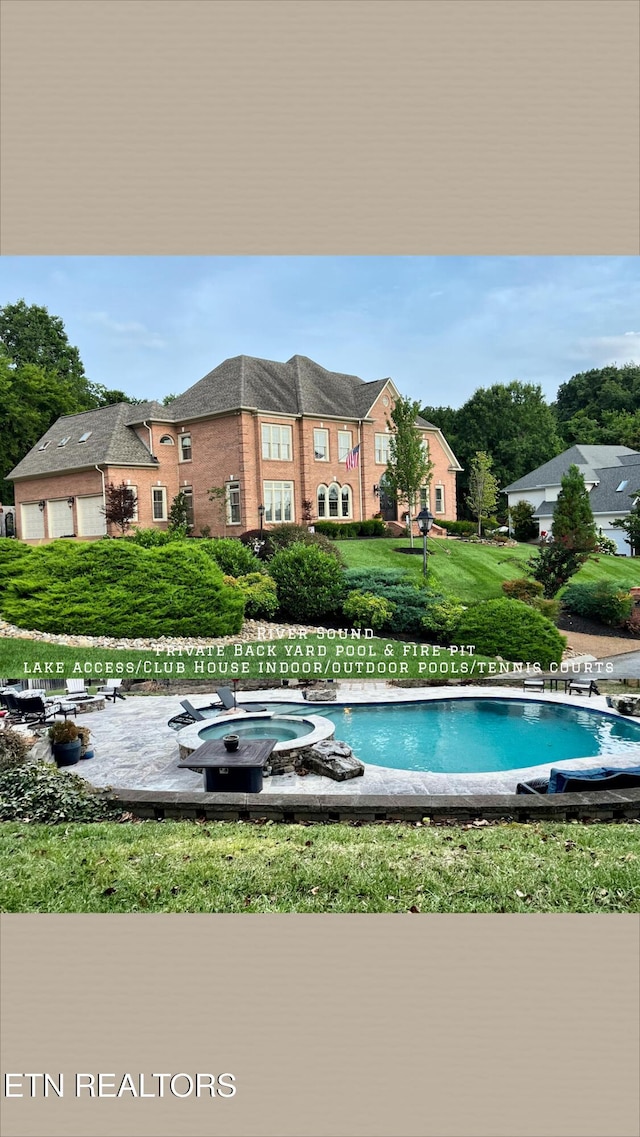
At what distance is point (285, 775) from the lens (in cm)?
791

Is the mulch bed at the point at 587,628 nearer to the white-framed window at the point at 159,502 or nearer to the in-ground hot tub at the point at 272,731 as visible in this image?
the in-ground hot tub at the point at 272,731

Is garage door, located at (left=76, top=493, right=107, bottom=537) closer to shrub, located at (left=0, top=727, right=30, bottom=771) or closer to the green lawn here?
shrub, located at (left=0, top=727, right=30, bottom=771)

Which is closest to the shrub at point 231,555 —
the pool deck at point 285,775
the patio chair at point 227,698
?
the patio chair at point 227,698

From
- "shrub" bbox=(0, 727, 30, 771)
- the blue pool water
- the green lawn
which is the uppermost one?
the green lawn

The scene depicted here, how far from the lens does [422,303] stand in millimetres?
7129

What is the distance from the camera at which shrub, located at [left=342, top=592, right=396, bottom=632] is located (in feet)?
26.1

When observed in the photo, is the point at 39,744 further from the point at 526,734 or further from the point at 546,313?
the point at 546,313

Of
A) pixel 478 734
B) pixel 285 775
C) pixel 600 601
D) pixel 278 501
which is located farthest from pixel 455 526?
pixel 285 775

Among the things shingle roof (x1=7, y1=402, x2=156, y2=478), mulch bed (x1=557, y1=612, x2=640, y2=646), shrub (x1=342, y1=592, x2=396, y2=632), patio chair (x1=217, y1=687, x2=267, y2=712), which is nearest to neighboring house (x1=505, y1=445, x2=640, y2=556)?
mulch bed (x1=557, y1=612, x2=640, y2=646)

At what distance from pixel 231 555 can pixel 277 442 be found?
1.47m

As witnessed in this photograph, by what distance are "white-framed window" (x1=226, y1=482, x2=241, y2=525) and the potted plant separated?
3510 mm

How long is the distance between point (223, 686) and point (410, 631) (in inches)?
123

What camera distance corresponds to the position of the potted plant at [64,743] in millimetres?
8117

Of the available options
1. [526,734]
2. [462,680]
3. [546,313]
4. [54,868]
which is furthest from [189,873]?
[546,313]
